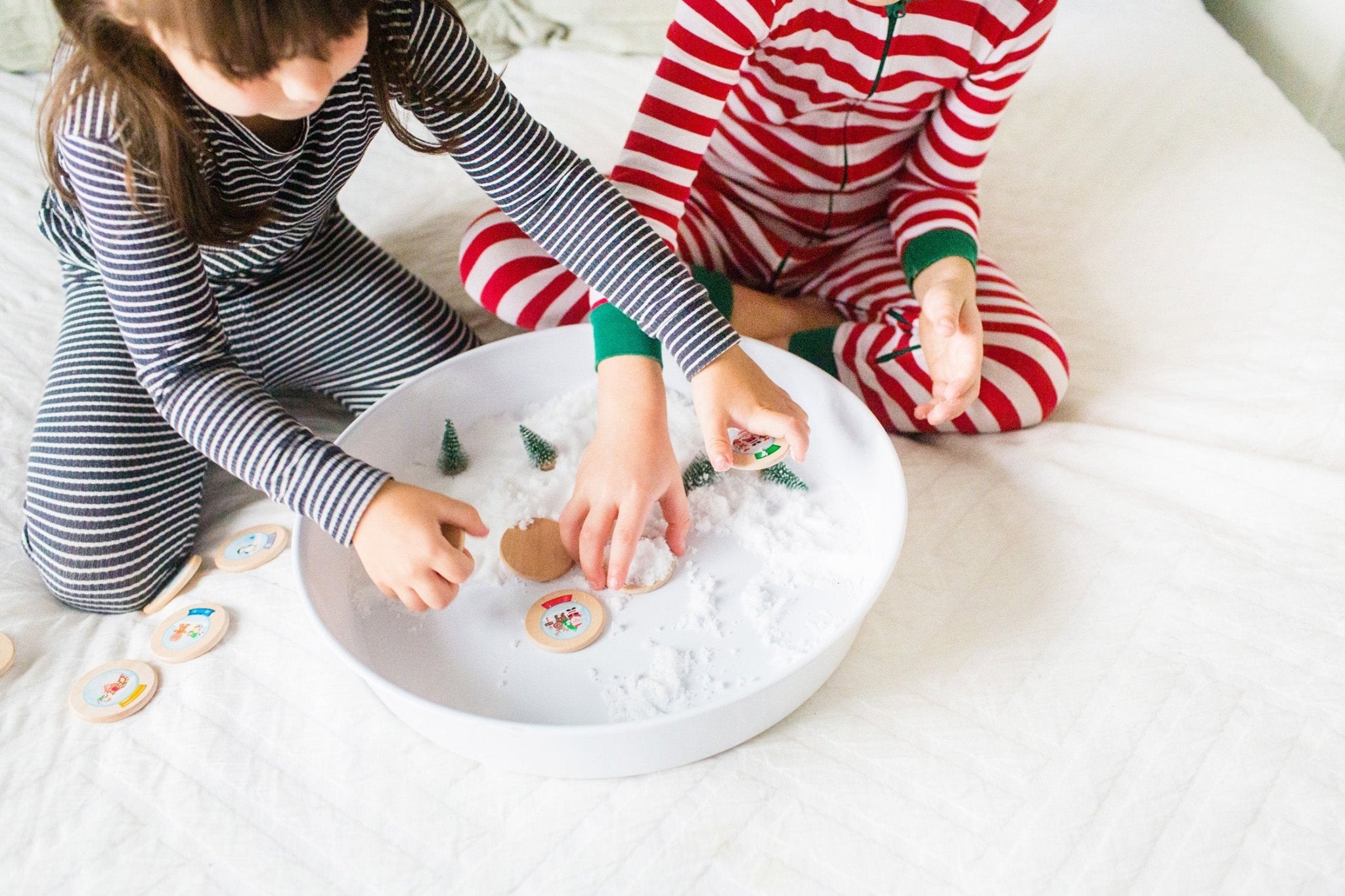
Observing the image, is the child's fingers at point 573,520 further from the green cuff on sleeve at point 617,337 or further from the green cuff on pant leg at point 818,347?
the green cuff on pant leg at point 818,347

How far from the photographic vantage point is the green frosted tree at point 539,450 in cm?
78

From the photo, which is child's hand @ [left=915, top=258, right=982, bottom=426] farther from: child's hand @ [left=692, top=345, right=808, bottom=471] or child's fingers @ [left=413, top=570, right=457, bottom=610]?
child's fingers @ [left=413, top=570, right=457, bottom=610]

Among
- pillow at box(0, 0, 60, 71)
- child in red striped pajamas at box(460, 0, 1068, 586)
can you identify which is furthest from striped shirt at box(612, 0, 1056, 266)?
pillow at box(0, 0, 60, 71)

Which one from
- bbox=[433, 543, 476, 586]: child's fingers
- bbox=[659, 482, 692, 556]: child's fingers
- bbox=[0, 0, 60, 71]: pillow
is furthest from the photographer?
bbox=[0, 0, 60, 71]: pillow

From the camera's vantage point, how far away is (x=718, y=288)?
91 centimetres

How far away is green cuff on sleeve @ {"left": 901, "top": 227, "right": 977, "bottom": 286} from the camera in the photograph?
33.1 inches

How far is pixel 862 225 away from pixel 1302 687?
57cm

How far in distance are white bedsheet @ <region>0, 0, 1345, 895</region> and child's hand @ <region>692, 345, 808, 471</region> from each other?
15cm

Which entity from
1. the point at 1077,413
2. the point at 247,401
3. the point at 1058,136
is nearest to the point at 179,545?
the point at 247,401

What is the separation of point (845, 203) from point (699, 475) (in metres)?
0.36

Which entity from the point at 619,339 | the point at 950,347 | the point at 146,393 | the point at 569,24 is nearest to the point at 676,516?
the point at 619,339

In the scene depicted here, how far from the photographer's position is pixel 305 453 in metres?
0.62

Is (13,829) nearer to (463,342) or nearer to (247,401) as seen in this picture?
(247,401)

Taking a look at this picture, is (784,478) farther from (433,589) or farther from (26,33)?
(26,33)
